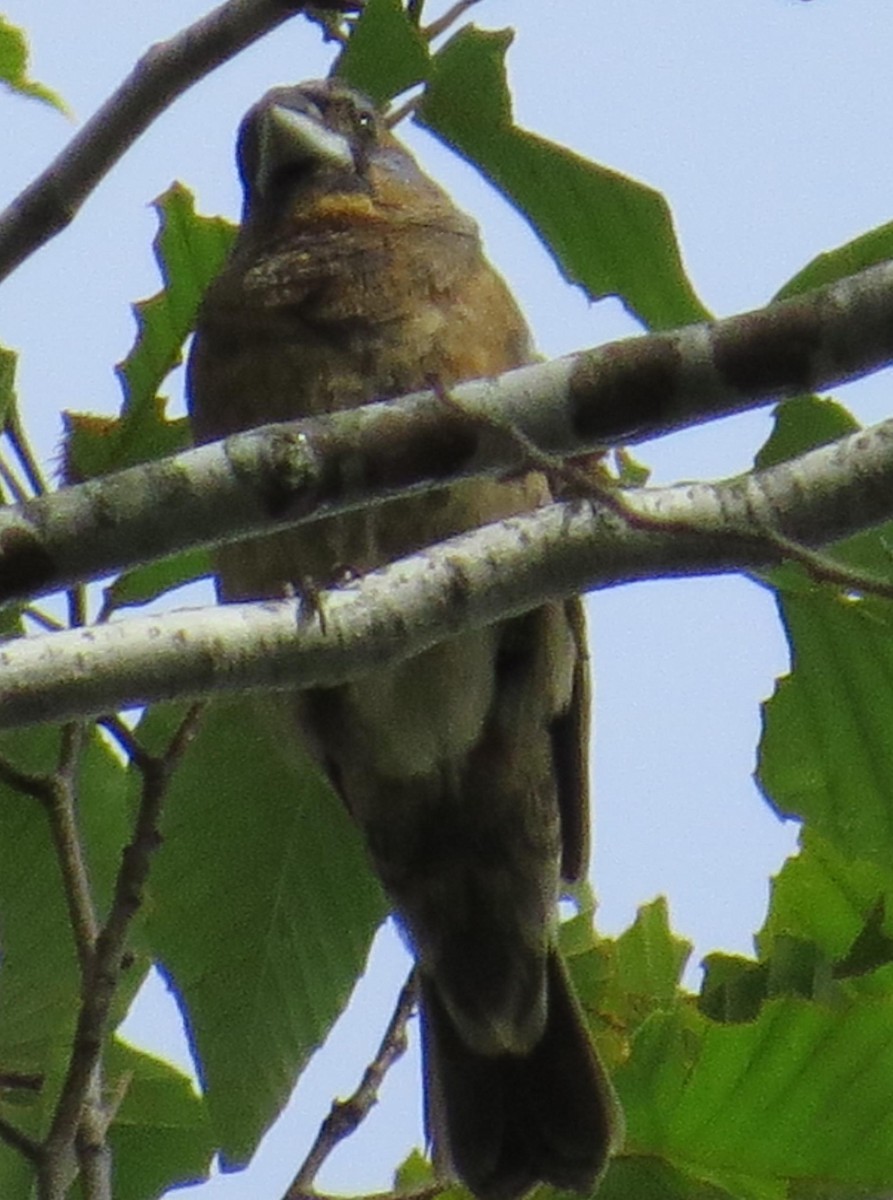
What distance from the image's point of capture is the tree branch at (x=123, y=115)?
2.13 metres

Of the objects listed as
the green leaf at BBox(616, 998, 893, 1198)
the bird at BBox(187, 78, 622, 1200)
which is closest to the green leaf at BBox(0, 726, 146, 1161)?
Answer: the bird at BBox(187, 78, 622, 1200)

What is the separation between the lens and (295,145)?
3.47 metres

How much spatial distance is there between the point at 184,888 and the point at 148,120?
2.84ft

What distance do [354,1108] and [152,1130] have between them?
37 centimetres

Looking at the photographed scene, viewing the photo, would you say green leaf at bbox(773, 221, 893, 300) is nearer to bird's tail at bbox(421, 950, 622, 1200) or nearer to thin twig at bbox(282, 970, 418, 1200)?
thin twig at bbox(282, 970, 418, 1200)

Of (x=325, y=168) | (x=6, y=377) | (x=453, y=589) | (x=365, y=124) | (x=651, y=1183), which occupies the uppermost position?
(x=365, y=124)

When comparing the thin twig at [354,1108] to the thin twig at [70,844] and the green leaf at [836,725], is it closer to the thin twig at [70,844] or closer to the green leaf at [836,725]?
the thin twig at [70,844]

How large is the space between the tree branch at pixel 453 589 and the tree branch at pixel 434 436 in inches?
2.7

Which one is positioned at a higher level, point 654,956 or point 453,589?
point 453,589

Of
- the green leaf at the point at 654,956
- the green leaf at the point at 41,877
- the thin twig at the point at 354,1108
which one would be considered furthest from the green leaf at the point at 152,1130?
the green leaf at the point at 654,956

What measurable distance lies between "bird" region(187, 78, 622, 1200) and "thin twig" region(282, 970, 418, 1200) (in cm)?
34

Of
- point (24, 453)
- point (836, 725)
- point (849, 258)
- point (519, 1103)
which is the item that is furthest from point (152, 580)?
point (519, 1103)

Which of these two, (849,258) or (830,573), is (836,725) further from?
(830,573)

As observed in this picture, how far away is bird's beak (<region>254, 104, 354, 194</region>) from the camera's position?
3.45 meters
